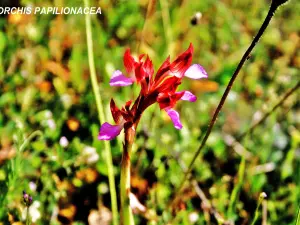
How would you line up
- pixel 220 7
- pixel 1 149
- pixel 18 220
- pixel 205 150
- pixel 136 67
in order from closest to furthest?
1. pixel 136 67
2. pixel 18 220
3. pixel 1 149
4. pixel 205 150
5. pixel 220 7

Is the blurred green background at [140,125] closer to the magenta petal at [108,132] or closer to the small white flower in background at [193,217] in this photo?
the small white flower in background at [193,217]

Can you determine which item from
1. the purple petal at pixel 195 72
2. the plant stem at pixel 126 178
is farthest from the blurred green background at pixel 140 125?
the purple petal at pixel 195 72

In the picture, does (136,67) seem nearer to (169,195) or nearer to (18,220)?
(18,220)

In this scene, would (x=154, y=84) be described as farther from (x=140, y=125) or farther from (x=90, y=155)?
(x=140, y=125)

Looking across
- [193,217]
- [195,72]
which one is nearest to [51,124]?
[193,217]

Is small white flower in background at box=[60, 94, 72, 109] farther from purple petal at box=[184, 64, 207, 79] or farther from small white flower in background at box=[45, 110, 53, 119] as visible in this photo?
purple petal at box=[184, 64, 207, 79]

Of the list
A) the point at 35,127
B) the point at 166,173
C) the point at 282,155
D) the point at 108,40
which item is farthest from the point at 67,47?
the point at 282,155
